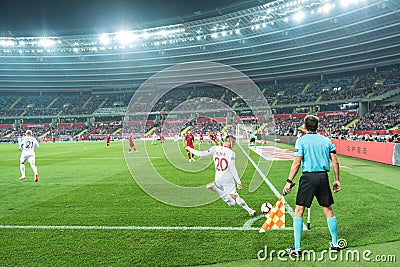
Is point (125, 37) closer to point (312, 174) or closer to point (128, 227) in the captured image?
point (128, 227)

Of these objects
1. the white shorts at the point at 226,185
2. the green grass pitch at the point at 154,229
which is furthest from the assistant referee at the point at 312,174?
the white shorts at the point at 226,185

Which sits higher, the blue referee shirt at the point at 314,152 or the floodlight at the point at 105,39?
the floodlight at the point at 105,39

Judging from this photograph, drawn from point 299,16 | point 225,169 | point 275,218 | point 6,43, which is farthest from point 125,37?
point 275,218

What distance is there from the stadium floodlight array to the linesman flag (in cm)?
5291

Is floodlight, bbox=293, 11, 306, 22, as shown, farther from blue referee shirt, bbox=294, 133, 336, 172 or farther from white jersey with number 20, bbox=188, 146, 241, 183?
blue referee shirt, bbox=294, 133, 336, 172

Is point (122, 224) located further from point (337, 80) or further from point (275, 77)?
point (275, 77)

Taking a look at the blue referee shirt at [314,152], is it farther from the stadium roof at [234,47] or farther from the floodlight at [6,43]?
the floodlight at [6,43]

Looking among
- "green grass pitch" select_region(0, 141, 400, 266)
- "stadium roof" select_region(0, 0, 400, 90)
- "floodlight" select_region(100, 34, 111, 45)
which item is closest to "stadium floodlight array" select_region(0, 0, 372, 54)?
"floodlight" select_region(100, 34, 111, 45)

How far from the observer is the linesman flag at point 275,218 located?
20.8ft

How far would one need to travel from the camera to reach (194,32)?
7094 centimetres

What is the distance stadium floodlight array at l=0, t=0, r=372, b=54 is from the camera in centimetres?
5584

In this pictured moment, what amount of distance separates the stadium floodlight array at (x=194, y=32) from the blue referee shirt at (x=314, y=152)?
5302 cm

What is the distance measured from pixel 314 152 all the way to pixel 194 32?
227ft

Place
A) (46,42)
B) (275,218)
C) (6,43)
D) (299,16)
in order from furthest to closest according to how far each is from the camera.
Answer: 1. (6,43)
2. (46,42)
3. (299,16)
4. (275,218)
